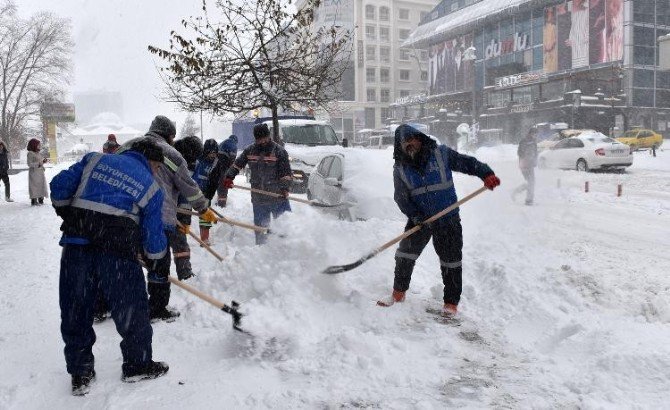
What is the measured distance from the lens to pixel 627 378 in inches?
125

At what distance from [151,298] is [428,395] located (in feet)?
8.29

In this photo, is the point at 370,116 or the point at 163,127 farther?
the point at 370,116

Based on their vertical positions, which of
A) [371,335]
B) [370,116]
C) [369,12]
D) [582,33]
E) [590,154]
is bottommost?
[371,335]

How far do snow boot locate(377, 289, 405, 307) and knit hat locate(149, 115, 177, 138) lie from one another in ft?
7.55

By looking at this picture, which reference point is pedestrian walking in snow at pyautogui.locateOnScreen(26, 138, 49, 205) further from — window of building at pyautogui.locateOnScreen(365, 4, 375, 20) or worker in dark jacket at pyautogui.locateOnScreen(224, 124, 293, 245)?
window of building at pyautogui.locateOnScreen(365, 4, 375, 20)

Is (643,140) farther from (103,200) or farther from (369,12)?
(369,12)

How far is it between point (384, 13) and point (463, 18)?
21.0 meters

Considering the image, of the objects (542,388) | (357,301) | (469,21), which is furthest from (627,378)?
(469,21)

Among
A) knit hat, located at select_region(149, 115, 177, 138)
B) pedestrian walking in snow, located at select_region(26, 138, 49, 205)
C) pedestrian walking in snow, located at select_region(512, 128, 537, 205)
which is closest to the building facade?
pedestrian walking in snow, located at select_region(26, 138, 49, 205)

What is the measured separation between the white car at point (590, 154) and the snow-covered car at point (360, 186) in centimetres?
1234

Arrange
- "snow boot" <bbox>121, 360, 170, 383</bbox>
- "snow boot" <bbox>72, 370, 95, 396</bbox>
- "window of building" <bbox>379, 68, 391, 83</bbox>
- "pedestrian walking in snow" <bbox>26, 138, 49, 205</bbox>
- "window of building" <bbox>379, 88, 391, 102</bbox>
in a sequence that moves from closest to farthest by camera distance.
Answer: "snow boot" <bbox>72, 370, 95, 396</bbox>, "snow boot" <bbox>121, 360, 170, 383</bbox>, "pedestrian walking in snow" <bbox>26, 138, 49, 205</bbox>, "window of building" <bbox>379, 88, 391, 102</bbox>, "window of building" <bbox>379, 68, 391, 83</bbox>

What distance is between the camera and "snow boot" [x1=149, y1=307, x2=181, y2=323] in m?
4.41

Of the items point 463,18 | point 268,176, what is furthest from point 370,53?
point 268,176

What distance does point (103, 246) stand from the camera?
10.1 feet
